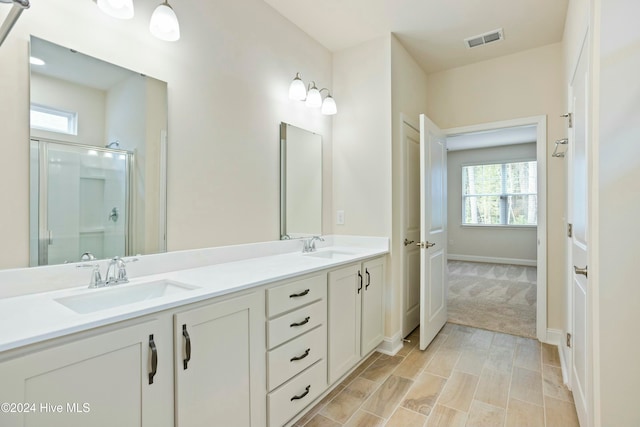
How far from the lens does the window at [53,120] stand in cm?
125

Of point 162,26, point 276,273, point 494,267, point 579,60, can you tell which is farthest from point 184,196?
point 494,267

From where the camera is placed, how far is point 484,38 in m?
2.78

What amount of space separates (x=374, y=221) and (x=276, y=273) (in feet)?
4.51

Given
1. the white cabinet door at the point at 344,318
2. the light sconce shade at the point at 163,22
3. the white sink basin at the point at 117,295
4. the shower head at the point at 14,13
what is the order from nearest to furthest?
the shower head at the point at 14,13, the white sink basin at the point at 117,295, the light sconce shade at the point at 163,22, the white cabinet door at the point at 344,318

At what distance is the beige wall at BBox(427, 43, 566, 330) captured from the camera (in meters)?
2.83

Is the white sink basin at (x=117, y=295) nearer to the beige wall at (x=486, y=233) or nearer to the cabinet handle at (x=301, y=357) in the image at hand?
the cabinet handle at (x=301, y=357)

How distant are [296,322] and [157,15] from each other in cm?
171

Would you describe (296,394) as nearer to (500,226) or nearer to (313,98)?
(313,98)

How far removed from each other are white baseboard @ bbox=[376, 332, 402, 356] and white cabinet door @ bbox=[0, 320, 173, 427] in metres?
1.95

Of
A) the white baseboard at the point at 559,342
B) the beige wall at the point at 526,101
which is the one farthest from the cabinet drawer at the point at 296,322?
the beige wall at the point at 526,101

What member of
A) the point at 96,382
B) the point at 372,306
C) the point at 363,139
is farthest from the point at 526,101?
the point at 96,382

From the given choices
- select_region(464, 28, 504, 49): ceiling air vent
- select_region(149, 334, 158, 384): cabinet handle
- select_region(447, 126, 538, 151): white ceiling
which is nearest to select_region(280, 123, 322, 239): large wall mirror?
select_region(149, 334, 158, 384): cabinet handle

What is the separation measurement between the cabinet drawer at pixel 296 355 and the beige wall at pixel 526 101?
2150mm

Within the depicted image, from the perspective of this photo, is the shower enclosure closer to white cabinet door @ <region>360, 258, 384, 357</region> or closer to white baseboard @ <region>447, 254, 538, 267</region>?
white cabinet door @ <region>360, 258, 384, 357</region>
